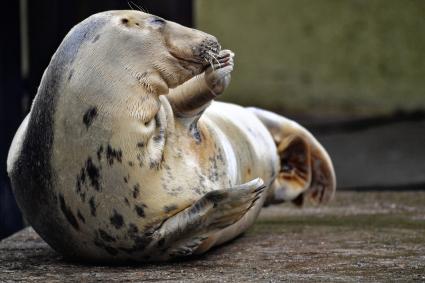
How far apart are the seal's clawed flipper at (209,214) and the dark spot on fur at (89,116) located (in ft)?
1.38

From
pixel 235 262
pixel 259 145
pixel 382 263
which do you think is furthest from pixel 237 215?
pixel 259 145

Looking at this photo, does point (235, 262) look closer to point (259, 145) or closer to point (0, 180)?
point (259, 145)

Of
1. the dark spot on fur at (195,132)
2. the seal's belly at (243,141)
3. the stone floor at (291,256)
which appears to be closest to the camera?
the stone floor at (291,256)

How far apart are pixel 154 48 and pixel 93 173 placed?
0.48 meters

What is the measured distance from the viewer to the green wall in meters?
9.46

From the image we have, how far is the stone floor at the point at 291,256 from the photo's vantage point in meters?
3.70

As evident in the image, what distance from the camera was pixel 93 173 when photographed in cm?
373

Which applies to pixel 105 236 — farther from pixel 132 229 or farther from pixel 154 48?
pixel 154 48

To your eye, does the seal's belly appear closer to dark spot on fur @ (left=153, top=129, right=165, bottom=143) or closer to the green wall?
dark spot on fur @ (left=153, top=129, right=165, bottom=143)

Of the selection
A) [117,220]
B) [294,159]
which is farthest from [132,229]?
[294,159]

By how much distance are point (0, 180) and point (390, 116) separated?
4.67 m

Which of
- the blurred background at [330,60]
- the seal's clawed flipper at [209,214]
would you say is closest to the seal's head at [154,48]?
the seal's clawed flipper at [209,214]

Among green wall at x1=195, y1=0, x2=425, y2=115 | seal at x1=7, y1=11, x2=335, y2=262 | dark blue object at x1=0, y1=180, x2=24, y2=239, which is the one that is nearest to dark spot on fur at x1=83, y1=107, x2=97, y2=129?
seal at x1=7, y1=11, x2=335, y2=262

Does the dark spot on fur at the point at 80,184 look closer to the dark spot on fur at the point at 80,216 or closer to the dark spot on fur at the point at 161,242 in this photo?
the dark spot on fur at the point at 80,216
